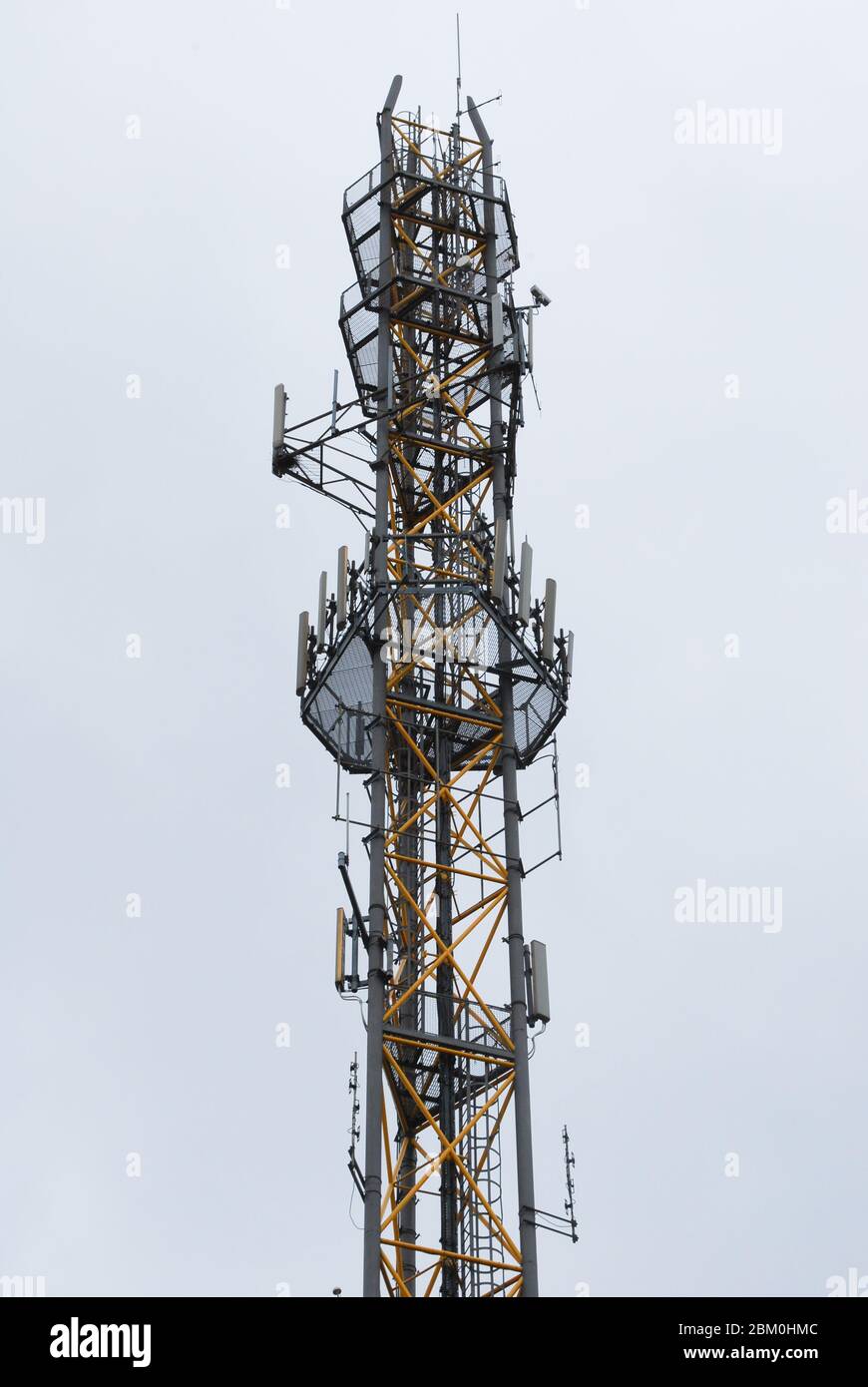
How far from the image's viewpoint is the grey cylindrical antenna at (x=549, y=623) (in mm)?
44844

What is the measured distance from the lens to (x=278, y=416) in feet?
156

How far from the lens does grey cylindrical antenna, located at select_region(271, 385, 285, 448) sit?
4712 centimetres

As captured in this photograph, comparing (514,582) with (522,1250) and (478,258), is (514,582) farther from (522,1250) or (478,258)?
(522,1250)

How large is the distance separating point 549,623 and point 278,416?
8.10 metres

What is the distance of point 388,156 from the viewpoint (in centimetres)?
5144

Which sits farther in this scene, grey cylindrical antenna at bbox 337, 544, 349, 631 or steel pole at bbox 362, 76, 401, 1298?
grey cylindrical antenna at bbox 337, 544, 349, 631

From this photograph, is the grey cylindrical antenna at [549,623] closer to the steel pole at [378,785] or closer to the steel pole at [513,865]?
the steel pole at [513,865]

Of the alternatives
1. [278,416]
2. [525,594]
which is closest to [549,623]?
[525,594]

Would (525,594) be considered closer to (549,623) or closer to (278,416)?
(549,623)

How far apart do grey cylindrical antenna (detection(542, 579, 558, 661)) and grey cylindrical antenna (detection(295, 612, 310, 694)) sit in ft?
17.0

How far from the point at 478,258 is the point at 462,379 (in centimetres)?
420

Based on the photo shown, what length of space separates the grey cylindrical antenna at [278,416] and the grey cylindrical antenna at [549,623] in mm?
7000

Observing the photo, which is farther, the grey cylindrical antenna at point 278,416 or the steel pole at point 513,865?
the grey cylindrical antenna at point 278,416

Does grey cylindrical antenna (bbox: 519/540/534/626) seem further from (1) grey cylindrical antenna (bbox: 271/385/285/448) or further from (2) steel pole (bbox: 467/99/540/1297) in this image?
(1) grey cylindrical antenna (bbox: 271/385/285/448)
